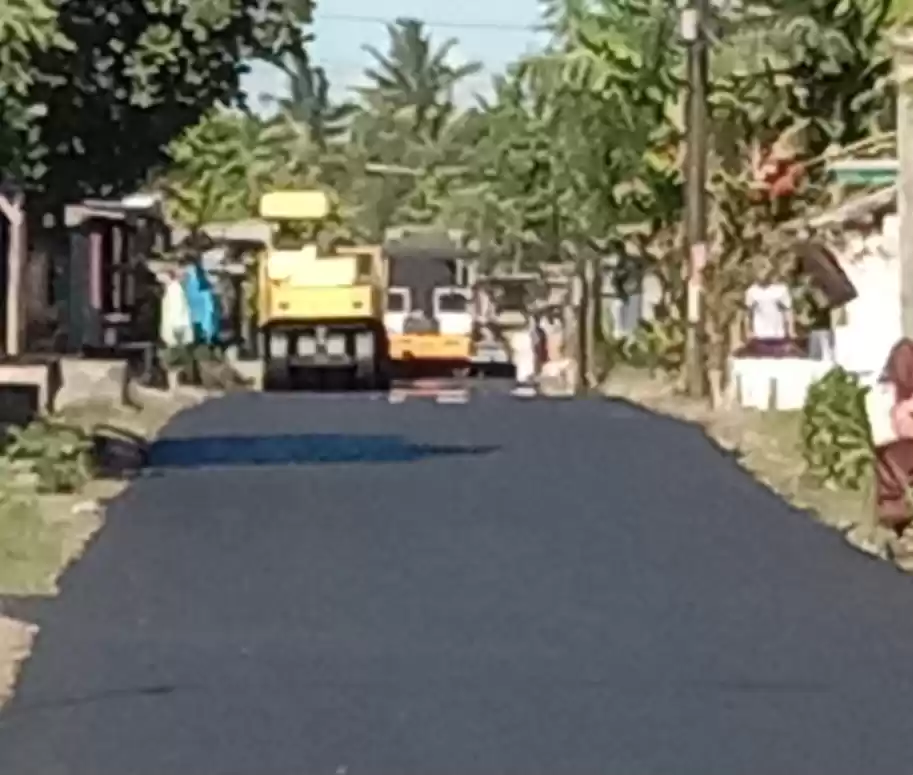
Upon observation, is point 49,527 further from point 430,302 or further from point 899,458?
point 430,302

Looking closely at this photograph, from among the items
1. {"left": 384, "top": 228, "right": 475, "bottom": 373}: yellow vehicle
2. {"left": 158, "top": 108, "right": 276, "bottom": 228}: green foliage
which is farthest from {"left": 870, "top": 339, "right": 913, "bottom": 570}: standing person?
{"left": 158, "top": 108, "right": 276, "bottom": 228}: green foliage

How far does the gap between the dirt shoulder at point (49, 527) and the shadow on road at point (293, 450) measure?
33 centimetres

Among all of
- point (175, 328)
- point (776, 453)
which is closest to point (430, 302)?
point (175, 328)

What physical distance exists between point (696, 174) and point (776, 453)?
564 inches

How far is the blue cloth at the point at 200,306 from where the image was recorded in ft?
155

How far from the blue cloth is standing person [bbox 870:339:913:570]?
27.3 meters

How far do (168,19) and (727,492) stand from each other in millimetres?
12575

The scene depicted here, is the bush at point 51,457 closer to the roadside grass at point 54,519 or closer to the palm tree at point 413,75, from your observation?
the roadside grass at point 54,519

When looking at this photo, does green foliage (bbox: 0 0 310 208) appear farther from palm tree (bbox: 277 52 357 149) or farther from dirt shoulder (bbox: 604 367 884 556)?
palm tree (bbox: 277 52 357 149)

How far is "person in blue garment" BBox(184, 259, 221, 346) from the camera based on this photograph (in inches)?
1854

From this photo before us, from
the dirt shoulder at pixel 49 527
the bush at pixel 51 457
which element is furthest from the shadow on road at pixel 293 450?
the bush at pixel 51 457

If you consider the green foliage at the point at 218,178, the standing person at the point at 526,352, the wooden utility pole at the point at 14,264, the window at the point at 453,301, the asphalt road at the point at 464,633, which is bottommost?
the standing person at the point at 526,352

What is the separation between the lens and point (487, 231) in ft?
221

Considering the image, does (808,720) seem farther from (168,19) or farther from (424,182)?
(424,182)
